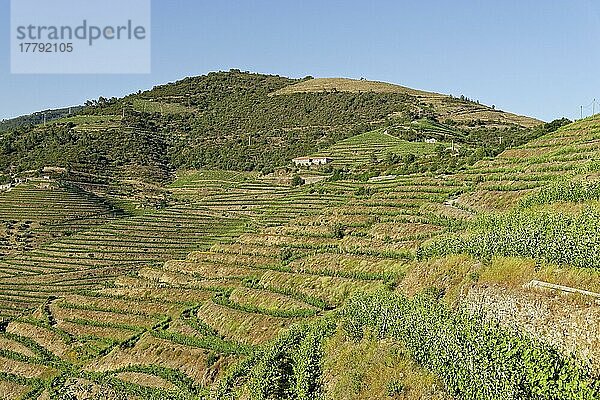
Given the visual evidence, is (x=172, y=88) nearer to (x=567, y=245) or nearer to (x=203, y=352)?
(x=203, y=352)

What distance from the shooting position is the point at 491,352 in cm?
1487

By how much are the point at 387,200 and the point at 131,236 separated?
27149 mm

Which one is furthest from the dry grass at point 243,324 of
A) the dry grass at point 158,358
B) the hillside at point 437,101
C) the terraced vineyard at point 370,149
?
the hillside at point 437,101

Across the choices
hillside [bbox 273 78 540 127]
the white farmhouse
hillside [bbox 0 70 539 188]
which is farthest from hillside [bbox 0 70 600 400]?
hillside [bbox 273 78 540 127]

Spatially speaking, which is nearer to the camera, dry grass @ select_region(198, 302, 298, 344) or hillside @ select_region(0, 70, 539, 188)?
dry grass @ select_region(198, 302, 298, 344)

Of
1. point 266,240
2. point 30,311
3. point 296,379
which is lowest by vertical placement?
point 30,311

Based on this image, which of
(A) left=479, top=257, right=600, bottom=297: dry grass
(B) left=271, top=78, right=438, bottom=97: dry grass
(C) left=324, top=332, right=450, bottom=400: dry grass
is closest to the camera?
(A) left=479, top=257, right=600, bottom=297: dry grass

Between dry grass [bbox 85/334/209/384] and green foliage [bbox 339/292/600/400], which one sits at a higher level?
green foliage [bbox 339/292/600/400]

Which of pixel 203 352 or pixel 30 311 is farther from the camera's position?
→ pixel 30 311

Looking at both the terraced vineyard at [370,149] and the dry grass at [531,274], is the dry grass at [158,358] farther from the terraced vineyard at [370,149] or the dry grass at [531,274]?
the terraced vineyard at [370,149]

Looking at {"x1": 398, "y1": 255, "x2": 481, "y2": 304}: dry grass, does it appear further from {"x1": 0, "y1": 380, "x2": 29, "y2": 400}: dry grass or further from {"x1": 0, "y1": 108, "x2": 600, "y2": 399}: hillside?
{"x1": 0, "y1": 380, "x2": 29, "y2": 400}: dry grass

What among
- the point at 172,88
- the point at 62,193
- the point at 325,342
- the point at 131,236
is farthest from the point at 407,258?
the point at 172,88

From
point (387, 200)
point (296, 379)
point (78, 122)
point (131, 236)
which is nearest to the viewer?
point (296, 379)

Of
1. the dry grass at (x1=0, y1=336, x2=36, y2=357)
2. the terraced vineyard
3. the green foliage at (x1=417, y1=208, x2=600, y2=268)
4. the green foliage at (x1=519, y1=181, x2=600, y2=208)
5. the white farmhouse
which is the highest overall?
the terraced vineyard
